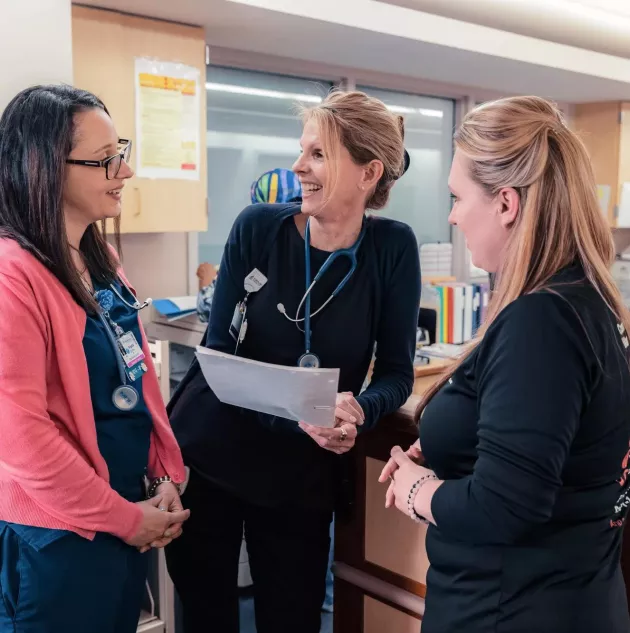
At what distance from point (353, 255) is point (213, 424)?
452 mm

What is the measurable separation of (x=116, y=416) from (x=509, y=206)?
0.77 meters

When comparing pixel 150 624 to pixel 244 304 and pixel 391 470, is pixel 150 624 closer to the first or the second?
pixel 244 304

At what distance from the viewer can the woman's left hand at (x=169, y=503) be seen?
1419 millimetres

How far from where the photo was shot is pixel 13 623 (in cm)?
122

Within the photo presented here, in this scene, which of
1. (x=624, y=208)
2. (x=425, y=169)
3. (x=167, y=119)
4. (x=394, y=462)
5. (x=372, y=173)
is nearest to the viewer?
(x=394, y=462)

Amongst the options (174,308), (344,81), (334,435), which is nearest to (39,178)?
(334,435)

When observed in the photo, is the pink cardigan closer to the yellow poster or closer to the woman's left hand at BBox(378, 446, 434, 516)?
the woman's left hand at BBox(378, 446, 434, 516)

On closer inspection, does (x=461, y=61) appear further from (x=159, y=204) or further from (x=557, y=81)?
(x=159, y=204)

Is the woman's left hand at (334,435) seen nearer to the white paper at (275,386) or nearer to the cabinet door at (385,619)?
the white paper at (275,386)

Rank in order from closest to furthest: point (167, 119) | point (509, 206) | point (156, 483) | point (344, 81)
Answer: point (509, 206) < point (156, 483) < point (167, 119) < point (344, 81)

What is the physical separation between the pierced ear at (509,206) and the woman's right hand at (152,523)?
31.3 inches

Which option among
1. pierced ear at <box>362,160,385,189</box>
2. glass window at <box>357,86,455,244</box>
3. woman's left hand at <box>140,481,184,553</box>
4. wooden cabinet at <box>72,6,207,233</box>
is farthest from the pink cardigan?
glass window at <box>357,86,455,244</box>

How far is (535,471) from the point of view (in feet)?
2.94

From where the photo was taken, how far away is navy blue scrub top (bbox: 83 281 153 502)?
4.25 feet
